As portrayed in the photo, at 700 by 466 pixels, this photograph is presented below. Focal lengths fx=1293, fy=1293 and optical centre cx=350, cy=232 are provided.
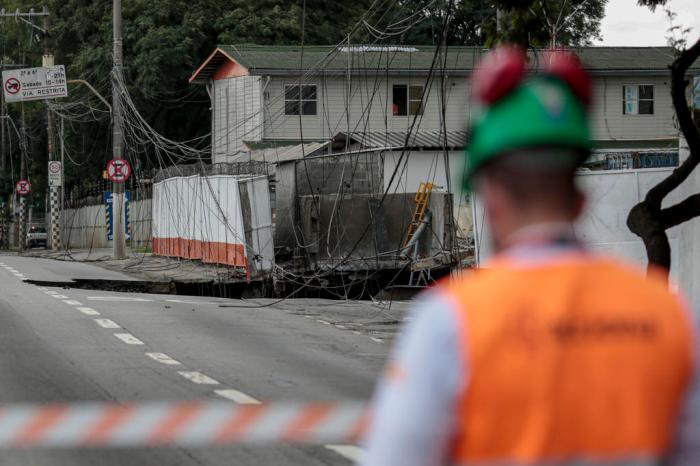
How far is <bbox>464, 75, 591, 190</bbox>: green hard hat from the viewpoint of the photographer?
207cm

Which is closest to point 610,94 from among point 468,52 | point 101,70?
point 468,52

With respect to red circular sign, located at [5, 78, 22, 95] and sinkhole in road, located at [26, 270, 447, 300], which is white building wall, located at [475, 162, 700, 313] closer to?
sinkhole in road, located at [26, 270, 447, 300]

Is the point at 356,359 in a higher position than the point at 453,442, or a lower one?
lower

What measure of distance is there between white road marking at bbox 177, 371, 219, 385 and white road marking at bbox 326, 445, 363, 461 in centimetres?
294

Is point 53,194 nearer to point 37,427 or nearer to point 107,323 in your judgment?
point 107,323

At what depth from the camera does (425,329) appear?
2.02 metres

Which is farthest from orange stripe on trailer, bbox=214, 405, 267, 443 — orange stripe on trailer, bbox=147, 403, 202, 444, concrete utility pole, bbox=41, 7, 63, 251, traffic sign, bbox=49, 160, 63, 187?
concrete utility pole, bbox=41, 7, 63, 251

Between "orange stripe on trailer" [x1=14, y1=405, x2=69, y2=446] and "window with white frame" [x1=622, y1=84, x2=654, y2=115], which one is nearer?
"orange stripe on trailer" [x1=14, y1=405, x2=69, y2=446]

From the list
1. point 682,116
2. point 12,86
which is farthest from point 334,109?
point 682,116

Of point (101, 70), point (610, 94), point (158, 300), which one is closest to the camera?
point (158, 300)

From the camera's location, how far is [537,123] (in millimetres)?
2074

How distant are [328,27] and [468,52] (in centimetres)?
842

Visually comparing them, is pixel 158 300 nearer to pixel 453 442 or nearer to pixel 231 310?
pixel 231 310

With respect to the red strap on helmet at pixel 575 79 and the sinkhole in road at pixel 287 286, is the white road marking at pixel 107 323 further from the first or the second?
the red strap on helmet at pixel 575 79
